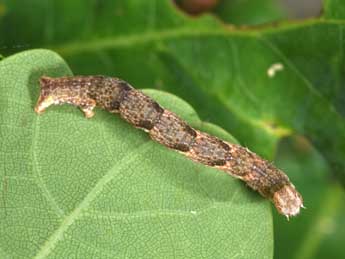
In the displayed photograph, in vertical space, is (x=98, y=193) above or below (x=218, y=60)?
below

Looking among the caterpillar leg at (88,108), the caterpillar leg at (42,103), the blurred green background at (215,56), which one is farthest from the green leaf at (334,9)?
the caterpillar leg at (42,103)

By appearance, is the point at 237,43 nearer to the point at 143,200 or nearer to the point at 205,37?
the point at 205,37

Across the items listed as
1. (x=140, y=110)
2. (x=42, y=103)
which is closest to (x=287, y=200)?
(x=140, y=110)

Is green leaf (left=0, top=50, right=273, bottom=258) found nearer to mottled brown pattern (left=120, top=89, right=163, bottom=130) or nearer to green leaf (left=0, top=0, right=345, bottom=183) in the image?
mottled brown pattern (left=120, top=89, right=163, bottom=130)

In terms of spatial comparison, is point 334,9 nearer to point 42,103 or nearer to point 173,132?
point 173,132

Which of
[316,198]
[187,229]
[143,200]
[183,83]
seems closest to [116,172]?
[143,200]
